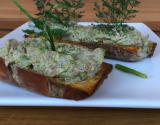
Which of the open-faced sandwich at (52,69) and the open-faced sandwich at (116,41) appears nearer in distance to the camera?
the open-faced sandwich at (52,69)

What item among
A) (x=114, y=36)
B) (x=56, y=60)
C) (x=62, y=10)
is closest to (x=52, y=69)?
(x=56, y=60)

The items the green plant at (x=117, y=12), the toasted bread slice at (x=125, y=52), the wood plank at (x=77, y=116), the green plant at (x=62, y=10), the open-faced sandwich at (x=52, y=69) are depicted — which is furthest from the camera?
the green plant at (x=62, y=10)

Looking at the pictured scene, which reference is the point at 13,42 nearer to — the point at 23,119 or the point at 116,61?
the point at 23,119

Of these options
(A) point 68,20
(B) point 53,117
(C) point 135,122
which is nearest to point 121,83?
(C) point 135,122

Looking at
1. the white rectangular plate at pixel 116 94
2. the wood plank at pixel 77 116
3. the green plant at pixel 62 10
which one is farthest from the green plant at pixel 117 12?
the wood plank at pixel 77 116

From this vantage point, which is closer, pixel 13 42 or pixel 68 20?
pixel 13 42

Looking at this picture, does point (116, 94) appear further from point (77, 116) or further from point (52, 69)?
point (52, 69)

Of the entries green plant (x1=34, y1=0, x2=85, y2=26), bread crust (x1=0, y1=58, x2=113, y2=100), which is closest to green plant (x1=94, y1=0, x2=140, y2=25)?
green plant (x1=34, y1=0, x2=85, y2=26)

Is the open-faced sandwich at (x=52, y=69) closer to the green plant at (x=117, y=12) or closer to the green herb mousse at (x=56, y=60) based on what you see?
the green herb mousse at (x=56, y=60)
